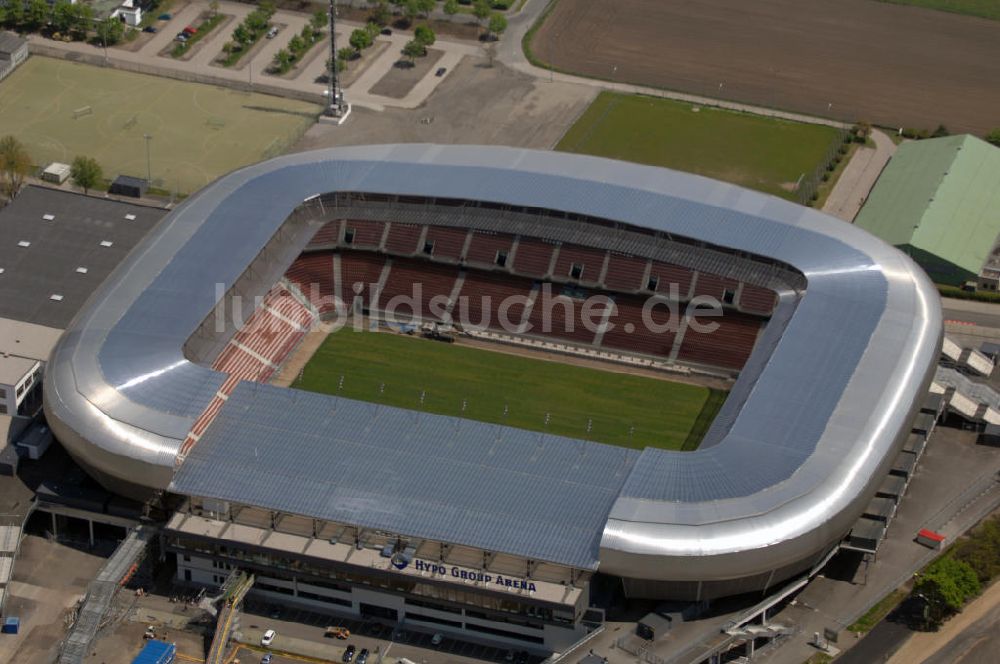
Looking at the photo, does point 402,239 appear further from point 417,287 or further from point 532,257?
point 532,257

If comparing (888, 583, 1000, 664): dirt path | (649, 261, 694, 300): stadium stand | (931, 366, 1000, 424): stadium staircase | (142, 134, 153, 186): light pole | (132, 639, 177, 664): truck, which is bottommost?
(132, 639, 177, 664): truck

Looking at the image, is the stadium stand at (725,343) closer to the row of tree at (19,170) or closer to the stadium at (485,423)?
the stadium at (485,423)

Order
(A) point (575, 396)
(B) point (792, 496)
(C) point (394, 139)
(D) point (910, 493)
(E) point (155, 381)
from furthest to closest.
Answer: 1. (C) point (394, 139)
2. (A) point (575, 396)
3. (D) point (910, 493)
4. (E) point (155, 381)
5. (B) point (792, 496)

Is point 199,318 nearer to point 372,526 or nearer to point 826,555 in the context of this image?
point 372,526

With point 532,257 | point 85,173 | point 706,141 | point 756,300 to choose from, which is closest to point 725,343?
point 756,300

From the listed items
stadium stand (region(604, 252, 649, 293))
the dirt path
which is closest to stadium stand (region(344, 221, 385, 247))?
stadium stand (region(604, 252, 649, 293))

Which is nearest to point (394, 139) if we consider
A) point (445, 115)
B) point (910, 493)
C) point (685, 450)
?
point (445, 115)

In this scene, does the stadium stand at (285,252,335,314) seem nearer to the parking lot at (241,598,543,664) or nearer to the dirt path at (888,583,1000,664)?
the parking lot at (241,598,543,664)
